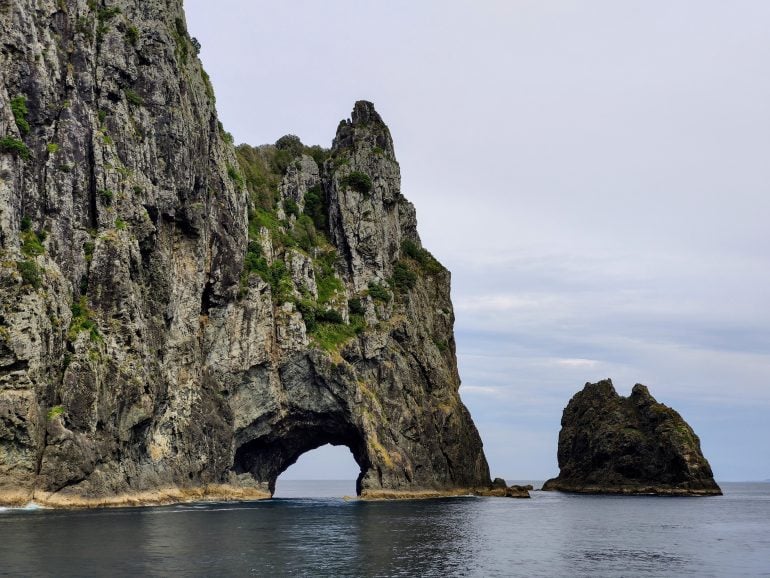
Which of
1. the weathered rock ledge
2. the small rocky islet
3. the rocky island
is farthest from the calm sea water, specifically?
the rocky island

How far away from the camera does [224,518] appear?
215 feet

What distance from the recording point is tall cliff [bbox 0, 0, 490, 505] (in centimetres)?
6888

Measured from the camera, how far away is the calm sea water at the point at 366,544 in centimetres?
3931

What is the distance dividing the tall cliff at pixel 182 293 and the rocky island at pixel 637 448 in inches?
989

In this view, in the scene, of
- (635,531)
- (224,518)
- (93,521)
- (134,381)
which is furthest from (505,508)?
(93,521)

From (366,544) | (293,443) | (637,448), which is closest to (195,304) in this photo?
(293,443)

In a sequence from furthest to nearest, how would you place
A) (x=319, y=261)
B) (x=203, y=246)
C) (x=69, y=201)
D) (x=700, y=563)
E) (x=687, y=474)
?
(x=687, y=474), (x=319, y=261), (x=203, y=246), (x=69, y=201), (x=700, y=563)

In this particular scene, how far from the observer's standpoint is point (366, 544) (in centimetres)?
5091

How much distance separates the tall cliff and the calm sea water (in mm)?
9772

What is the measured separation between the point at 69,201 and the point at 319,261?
46335 mm

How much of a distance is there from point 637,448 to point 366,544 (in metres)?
91.5

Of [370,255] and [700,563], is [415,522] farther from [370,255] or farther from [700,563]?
[370,255]

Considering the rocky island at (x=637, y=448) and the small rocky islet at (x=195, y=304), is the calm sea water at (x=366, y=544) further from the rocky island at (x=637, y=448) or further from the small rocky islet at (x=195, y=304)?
the rocky island at (x=637, y=448)

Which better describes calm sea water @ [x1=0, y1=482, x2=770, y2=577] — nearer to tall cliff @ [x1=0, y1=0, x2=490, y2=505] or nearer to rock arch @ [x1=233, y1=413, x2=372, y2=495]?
tall cliff @ [x1=0, y1=0, x2=490, y2=505]
